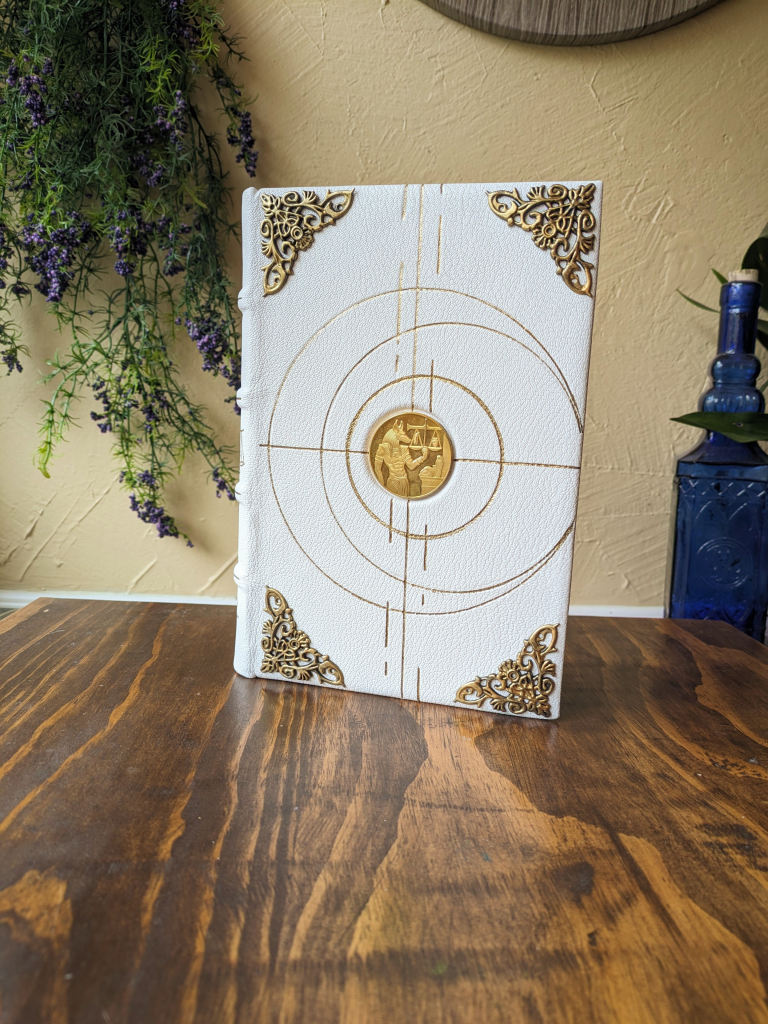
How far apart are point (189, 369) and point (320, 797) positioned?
2.50 feet

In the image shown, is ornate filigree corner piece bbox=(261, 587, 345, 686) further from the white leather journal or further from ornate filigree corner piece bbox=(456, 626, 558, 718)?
ornate filigree corner piece bbox=(456, 626, 558, 718)

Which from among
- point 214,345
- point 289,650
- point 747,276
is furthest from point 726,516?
point 214,345

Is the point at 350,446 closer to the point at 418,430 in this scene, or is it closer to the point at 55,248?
the point at 418,430

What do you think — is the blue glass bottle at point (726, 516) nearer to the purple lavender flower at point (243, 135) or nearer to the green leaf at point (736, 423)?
the green leaf at point (736, 423)

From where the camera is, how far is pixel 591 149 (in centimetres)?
94

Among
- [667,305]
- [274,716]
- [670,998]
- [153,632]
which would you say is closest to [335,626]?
[274,716]

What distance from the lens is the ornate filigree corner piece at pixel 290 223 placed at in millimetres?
474

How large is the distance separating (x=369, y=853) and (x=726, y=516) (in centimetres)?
54

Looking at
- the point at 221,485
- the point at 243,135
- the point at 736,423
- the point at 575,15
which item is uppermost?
the point at 575,15

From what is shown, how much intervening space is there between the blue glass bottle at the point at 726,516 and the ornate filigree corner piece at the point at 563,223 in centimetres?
32

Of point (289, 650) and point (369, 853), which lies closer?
point (369, 853)

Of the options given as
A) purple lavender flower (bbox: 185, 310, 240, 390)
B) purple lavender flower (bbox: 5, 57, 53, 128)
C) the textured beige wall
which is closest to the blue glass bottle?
the textured beige wall

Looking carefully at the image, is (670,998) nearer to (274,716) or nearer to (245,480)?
(274,716)

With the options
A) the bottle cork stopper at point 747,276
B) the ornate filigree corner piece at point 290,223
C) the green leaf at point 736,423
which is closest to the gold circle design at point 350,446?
the ornate filigree corner piece at point 290,223
